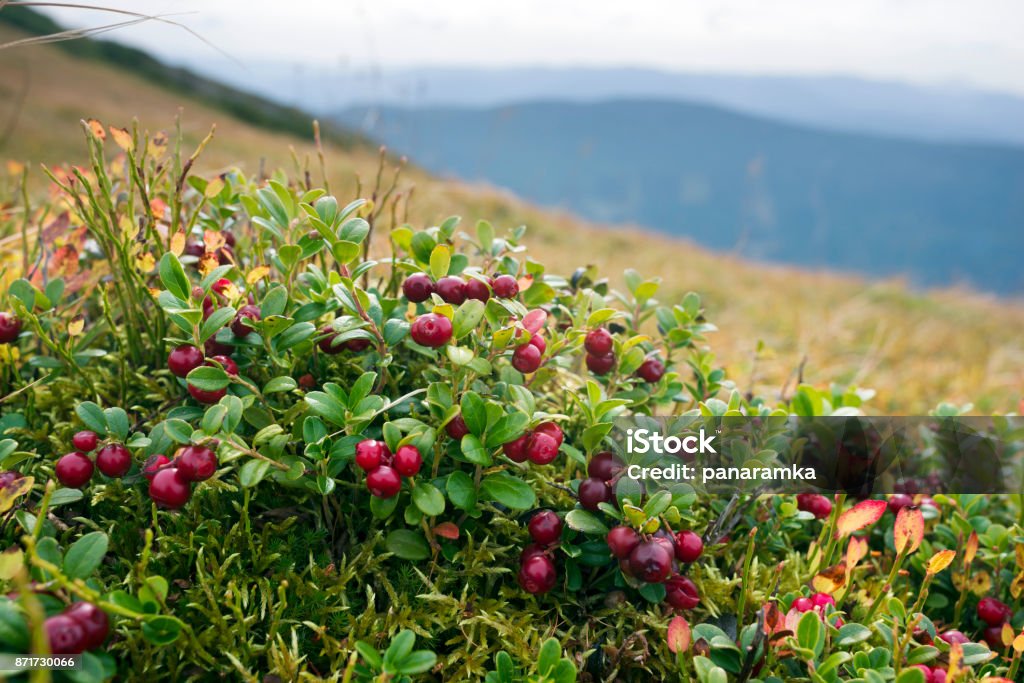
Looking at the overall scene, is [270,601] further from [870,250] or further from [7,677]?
Answer: [870,250]

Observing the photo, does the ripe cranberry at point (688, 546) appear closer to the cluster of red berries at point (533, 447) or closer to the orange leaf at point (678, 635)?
the orange leaf at point (678, 635)

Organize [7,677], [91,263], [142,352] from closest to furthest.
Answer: [7,677] → [142,352] → [91,263]

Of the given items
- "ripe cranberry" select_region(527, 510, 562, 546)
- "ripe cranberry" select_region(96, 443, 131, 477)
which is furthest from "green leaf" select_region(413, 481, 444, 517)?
"ripe cranberry" select_region(96, 443, 131, 477)

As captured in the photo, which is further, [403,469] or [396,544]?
[396,544]

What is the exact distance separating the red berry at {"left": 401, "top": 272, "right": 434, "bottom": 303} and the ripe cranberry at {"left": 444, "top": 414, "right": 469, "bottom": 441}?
29cm

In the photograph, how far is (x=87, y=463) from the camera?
1328 millimetres

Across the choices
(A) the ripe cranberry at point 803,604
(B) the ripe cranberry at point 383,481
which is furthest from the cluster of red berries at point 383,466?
(A) the ripe cranberry at point 803,604

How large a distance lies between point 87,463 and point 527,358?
0.87 m

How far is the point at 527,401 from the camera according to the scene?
1.34m

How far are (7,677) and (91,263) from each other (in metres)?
1.61

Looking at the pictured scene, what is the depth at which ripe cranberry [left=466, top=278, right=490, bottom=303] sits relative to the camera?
1.45 metres

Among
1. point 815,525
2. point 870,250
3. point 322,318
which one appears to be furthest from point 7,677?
point 870,250

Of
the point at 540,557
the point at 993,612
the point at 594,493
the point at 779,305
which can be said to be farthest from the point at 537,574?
the point at 779,305

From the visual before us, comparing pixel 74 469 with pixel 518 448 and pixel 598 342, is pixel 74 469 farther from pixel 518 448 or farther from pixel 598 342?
pixel 598 342
